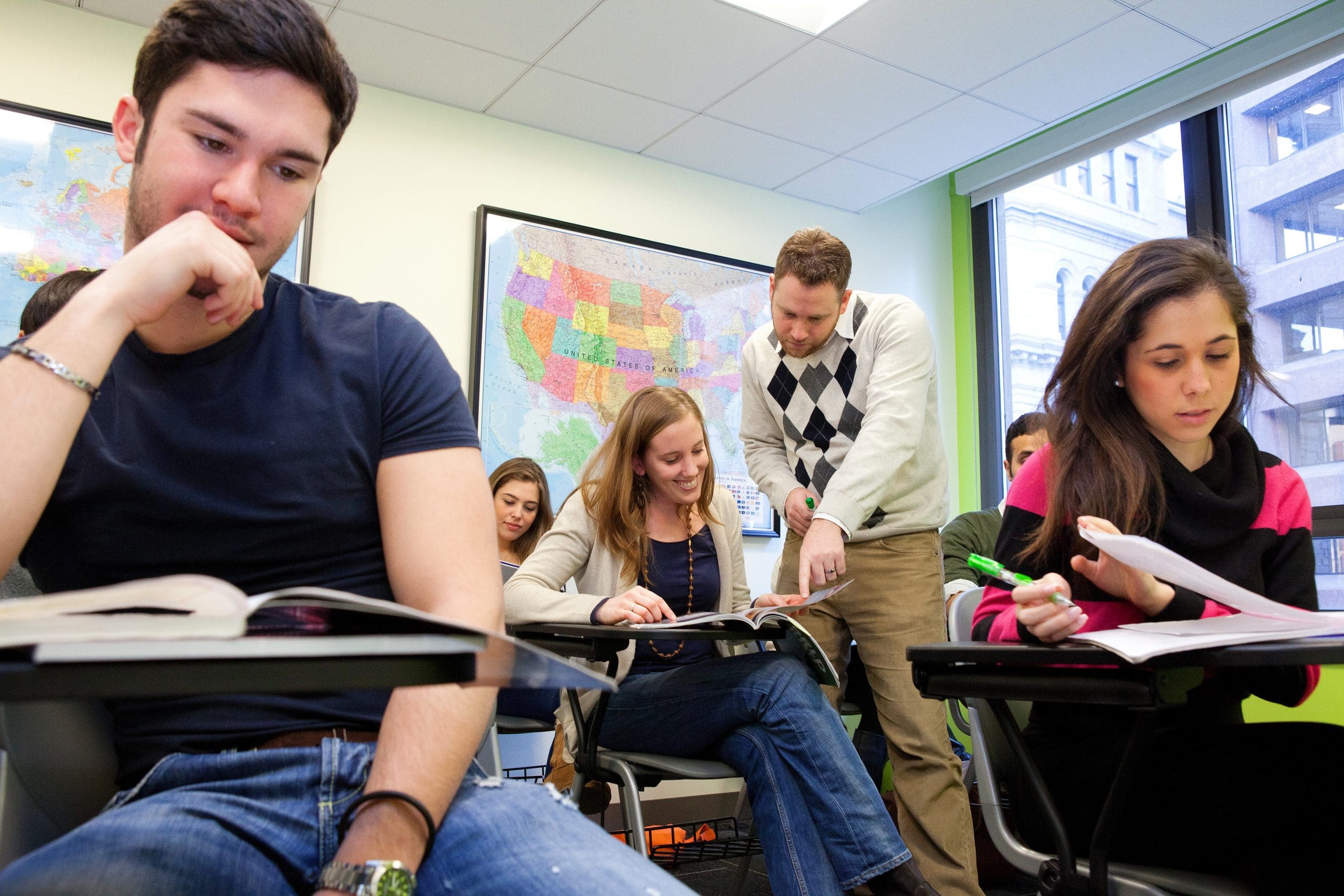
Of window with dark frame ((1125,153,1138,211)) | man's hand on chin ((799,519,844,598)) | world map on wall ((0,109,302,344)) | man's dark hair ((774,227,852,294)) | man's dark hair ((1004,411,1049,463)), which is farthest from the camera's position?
window with dark frame ((1125,153,1138,211))

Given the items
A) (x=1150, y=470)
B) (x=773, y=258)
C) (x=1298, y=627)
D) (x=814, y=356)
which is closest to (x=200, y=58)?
(x=1298, y=627)

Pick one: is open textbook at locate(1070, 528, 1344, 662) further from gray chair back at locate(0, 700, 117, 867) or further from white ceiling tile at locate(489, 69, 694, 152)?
white ceiling tile at locate(489, 69, 694, 152)

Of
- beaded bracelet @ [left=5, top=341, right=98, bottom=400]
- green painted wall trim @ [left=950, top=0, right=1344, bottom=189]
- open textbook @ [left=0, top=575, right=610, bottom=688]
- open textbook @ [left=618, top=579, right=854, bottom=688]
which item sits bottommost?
open textbook @ [left=618, top=579, right=854, bottom=688]

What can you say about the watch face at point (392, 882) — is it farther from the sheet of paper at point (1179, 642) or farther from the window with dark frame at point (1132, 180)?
the window with dark frame at point (1132, 180)

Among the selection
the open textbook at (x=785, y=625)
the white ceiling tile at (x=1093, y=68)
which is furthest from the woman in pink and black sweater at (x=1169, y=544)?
the white ceiling tile at (x=1093, y=68)

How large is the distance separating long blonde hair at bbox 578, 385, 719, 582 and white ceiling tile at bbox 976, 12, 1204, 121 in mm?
1978

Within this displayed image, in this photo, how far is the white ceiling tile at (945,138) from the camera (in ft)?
12.1

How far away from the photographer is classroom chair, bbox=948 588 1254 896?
3.48ft

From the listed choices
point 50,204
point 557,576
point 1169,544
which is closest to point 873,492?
point 557,576

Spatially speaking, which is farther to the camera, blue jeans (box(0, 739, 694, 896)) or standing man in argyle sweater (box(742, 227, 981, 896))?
standing man in argyle sweater (box(742, 227, 981, 896))

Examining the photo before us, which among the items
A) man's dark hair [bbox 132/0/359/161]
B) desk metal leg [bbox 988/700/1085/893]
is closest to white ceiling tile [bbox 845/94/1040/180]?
desk metal leg [bbox 988/700/1085/893]

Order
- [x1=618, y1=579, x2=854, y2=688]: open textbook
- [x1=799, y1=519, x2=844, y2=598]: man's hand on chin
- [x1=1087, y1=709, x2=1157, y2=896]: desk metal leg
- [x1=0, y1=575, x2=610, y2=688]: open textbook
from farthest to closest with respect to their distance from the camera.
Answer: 1. [x1=799, y1=519, x2=844, y2=598]: man's hand on chin
2. [x1=618, y1=579, x2=854, y2=688]: open textbook
3. [x1=1087, y1=709, x2=1157, y2=896]: desk metal leg
4. [x1=0, y1=575, x2=610, y2=688]: open textbook

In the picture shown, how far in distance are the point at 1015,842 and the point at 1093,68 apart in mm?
3030

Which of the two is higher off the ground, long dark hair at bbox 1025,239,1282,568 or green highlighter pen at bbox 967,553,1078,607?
long dark hair at bbox 1025,239,1282,568
